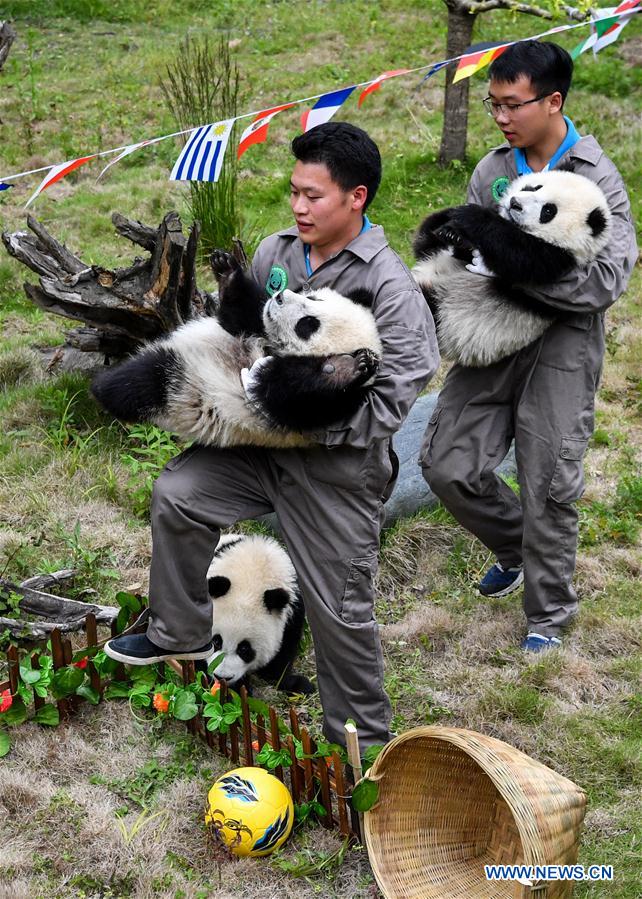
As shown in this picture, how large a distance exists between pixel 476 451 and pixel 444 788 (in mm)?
1547

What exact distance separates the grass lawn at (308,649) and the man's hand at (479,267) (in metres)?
1.60

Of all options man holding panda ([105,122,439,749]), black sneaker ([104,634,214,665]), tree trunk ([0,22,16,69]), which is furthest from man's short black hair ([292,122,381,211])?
tree trunk ([0,22,16,69])

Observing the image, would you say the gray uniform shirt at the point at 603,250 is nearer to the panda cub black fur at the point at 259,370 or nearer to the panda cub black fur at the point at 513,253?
the panda cub black fur at the point at 513,253

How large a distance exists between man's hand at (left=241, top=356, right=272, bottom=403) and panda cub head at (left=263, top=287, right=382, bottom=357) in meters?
0.11

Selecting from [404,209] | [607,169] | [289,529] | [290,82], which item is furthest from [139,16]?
[289,529]

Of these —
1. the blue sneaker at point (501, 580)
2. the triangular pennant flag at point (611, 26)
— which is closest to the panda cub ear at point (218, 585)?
the blue sneaker at point (501, 580)

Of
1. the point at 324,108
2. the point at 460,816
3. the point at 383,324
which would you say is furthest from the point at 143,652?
the point at 324,108

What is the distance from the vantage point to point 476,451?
4285 mm

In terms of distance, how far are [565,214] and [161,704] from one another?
2.50m

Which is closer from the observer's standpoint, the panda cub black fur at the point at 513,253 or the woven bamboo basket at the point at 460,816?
the woven bamboo basket at the point at 460,816

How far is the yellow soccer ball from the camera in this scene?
317cm

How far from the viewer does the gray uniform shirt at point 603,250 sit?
155 inches

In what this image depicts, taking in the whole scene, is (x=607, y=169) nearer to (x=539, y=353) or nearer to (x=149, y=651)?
(x=539, y=353)

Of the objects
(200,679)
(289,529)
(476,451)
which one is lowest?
(200,679)
